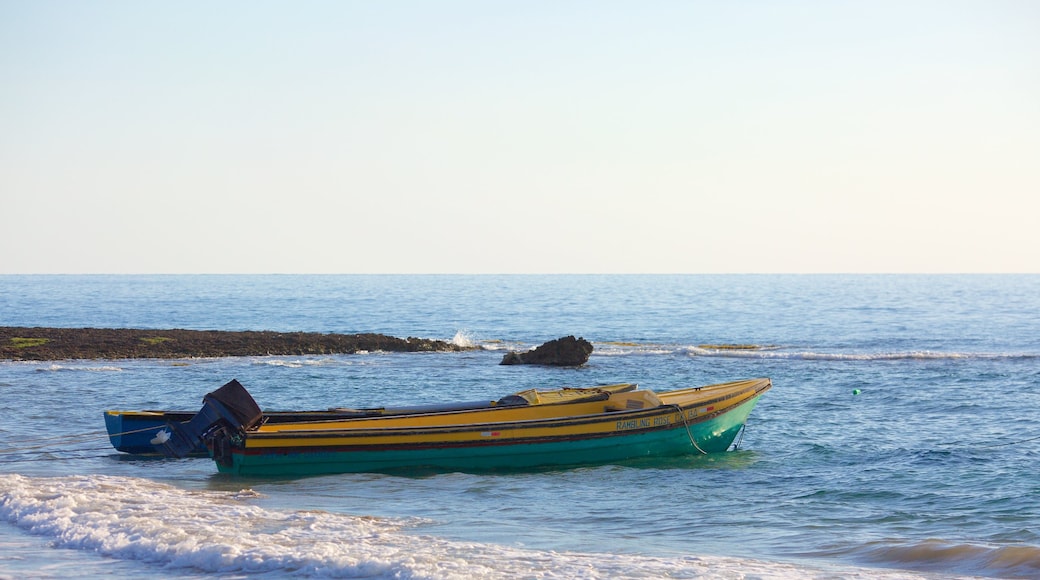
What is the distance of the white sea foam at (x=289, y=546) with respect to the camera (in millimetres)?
9688

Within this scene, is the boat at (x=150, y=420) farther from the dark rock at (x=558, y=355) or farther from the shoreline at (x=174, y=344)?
the shoreline at (x=174, y=344)

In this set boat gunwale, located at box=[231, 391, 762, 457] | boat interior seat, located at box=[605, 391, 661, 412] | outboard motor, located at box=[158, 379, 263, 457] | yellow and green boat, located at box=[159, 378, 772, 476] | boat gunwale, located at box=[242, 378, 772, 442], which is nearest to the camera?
outboard motor, located at box=[158, 379, 263, 457]

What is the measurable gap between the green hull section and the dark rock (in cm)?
1656

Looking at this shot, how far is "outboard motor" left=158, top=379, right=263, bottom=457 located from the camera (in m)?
15.0

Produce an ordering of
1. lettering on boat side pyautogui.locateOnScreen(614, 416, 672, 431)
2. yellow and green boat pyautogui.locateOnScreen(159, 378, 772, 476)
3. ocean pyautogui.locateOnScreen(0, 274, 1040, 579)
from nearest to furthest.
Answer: ocean pyautogui.locateOnScreen(0, 274, 1040, 579) < yellow and green boat pyautogui.locateOnScreen(159, 378, 772, 476) < lettering on boat side pyautogui.locateOnScreen(614, 416, 672, 431)

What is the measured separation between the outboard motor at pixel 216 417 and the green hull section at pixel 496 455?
1.63 ft

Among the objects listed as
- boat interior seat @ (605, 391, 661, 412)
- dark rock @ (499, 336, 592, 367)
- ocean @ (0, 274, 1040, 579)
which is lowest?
ocean @ (0, 274, 1040, 579)

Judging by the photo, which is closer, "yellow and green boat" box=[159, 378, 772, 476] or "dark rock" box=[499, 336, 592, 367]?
"yellow and green boat" box=[159, 378, 772, 476]

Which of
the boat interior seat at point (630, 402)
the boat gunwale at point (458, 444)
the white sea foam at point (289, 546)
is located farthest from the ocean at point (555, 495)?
the boat interior seat at point (630, 402)

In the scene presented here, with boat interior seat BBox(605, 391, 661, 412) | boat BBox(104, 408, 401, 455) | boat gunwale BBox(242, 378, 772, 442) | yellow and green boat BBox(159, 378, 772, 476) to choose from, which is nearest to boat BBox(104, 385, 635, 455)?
boat BBox(104, 408, 401, 455)

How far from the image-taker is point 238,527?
11.4m

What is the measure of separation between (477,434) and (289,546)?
5848 mm

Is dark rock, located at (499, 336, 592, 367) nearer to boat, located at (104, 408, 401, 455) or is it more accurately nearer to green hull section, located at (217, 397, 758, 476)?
green hull section, located at (217, 397, 758, 476)

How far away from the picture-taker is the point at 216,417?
14984mm
